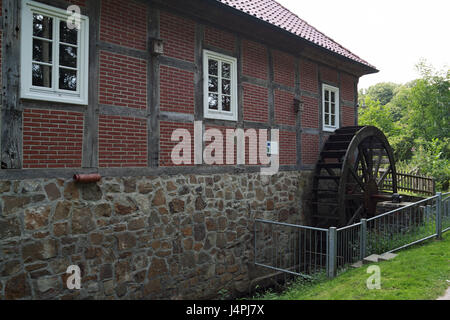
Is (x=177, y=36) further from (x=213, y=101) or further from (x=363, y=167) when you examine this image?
(x=363, y=167)

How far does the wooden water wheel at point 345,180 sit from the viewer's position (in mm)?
8043

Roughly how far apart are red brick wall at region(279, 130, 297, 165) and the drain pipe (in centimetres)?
438

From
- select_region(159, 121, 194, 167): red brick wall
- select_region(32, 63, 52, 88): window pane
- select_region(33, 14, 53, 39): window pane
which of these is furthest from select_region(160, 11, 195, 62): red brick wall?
select_region(32, 63, 52, 88): window pane

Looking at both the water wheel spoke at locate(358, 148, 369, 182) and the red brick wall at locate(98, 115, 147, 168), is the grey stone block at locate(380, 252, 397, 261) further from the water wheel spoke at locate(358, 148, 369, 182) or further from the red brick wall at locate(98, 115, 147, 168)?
the red brick wall at locate(98, 115, 147, 168)

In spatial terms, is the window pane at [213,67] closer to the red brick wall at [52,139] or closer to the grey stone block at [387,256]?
the red brick wall at [52,139]

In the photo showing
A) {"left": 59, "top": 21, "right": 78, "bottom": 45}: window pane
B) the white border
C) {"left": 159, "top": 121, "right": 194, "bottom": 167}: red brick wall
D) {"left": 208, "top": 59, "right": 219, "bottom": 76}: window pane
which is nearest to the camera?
{"left": 59, "top": 21, "right": 78, "bottom": 45}: window pane

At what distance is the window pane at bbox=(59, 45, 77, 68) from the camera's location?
4554 millimetres

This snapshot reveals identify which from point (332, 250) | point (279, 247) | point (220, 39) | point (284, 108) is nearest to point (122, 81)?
point (220, 39)

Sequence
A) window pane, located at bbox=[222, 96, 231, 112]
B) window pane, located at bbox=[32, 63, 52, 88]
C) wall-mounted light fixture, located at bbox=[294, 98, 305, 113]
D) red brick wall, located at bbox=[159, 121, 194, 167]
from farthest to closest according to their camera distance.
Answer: wall-mounted light fixture, located at bbox=[294, 98, 305, 113] < window pane, located at bbox=[222, 96, 231, 112] < red brick wall, located at bbox=[159, 121, 194, 167] < window pane, located at bbox=[32, 63, 52, 88]

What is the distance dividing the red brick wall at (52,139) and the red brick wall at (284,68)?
15.5 feet

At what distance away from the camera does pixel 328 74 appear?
31.3ft

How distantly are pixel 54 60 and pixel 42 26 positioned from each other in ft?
1.50

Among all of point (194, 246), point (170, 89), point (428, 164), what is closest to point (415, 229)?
point (194, 246)

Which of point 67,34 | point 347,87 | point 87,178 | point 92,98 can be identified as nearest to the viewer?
point 87,178
